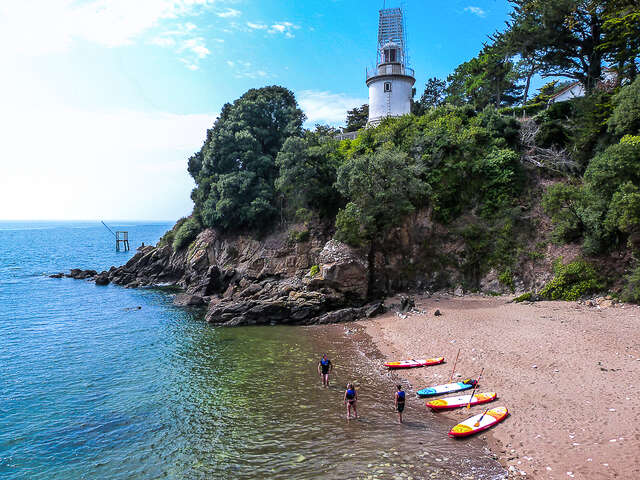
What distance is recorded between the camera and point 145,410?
15664 mm

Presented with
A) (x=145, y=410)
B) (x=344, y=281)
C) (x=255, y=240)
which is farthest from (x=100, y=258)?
(x=145, y=410)

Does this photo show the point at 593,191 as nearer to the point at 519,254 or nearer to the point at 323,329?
the point at 519,254

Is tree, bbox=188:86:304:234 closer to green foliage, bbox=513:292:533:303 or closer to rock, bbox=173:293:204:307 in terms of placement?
rock, bbox=173:293:204:307

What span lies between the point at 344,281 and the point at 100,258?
69.7 metres

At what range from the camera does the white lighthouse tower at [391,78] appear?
43906 mm

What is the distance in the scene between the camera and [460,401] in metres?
14.6

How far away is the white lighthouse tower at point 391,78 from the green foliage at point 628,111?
2248 cm

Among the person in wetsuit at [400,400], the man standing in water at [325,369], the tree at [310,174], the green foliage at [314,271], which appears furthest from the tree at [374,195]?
the person in wetsuit at [400,400]

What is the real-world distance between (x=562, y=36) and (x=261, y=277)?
1348 inches

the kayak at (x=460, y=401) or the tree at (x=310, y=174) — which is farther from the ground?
the tree at (x=310, y=174)

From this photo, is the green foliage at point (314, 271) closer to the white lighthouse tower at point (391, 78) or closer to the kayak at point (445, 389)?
the kayak at point (445, 389)

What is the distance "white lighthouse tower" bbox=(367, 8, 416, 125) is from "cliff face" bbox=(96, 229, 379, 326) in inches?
783

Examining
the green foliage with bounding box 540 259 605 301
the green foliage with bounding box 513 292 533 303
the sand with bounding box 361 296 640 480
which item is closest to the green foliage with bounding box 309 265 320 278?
the sand with bounding box 361 296 640 480

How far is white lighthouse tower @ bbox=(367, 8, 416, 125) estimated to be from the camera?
43.9 metres
